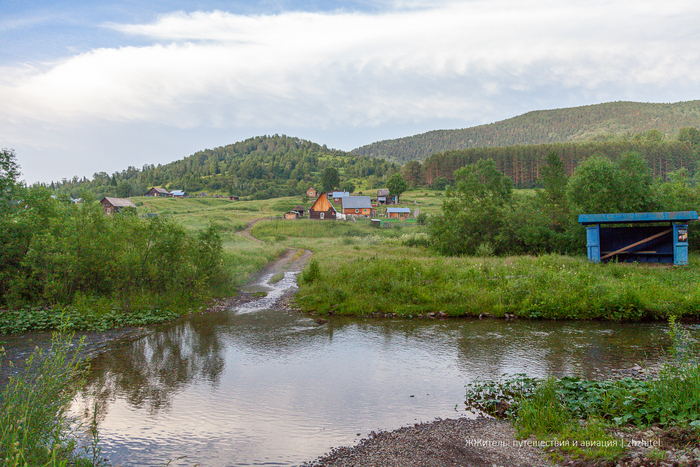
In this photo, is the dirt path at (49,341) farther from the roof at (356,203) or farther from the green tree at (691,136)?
the green tree at (691,136)

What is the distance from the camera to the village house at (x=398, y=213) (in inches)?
3177

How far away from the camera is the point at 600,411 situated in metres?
6.64

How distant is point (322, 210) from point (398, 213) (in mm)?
17219

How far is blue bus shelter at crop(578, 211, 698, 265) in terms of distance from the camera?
20078 millimetres

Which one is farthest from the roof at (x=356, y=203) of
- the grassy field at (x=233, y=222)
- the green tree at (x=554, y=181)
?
the green tree at (x=554, y=181)

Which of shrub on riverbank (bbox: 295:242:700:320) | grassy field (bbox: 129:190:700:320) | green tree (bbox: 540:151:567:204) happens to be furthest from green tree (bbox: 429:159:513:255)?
shrub on riverbank (bbox: 295:242:700:320)

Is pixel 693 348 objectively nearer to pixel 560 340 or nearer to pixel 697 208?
pixel 560 340

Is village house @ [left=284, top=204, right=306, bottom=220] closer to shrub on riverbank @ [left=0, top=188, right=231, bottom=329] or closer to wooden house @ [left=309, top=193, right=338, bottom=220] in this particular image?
wooden house @ [left=309, top=193, right=338, bottom=220]

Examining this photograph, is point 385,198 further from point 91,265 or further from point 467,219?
point 91,265

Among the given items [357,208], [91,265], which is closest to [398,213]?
[357,208]

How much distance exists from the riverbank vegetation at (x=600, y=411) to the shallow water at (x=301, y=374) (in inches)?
44.1

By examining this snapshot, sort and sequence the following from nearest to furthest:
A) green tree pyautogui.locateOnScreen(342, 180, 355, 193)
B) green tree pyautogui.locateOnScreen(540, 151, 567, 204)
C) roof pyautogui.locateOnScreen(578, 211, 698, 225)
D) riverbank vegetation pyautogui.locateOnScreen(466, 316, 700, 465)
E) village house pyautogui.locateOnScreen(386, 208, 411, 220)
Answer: riverbank vegetation pyautogui.locateOnScreen(466, 316, 700, 465) < roof pyautogui.locateOnScreen(578, 211, 698, 225) < green tree pyautogui.locateOnScreen(540, 151, 567, 204) < village house pyautogui.locateOnScreen(386, 208, 411, 220) < green tree pyautogui.locateOnScreen(342, 180, 355, 193)

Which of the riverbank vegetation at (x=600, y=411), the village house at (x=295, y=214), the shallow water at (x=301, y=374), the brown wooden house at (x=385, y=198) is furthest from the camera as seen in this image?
the brown wooden house at (x=385, y=198)

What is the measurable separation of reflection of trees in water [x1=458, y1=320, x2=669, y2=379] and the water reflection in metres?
0.04
